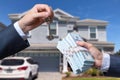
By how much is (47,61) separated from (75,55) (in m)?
30.5

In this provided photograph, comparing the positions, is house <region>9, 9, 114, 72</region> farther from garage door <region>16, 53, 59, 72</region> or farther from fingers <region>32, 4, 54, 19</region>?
fingers <region>32, 4, 54, 19</region>

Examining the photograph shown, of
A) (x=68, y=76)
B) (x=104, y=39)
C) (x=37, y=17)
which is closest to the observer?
(x=37, y=17)

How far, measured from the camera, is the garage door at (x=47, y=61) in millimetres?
32562

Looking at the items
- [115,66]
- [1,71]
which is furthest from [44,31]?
[115,66]

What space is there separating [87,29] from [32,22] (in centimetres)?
3147

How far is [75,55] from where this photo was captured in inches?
94.7

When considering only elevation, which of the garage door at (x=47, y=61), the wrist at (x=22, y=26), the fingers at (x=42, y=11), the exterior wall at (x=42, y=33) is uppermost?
the exterior wall at (x=42, y=33)

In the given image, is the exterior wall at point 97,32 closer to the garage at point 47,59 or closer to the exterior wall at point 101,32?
the exterior wall at point 101,32

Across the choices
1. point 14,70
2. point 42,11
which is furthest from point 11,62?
point 42,11

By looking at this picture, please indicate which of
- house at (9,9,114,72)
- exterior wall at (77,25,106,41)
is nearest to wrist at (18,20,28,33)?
house at (9,9,114,72)

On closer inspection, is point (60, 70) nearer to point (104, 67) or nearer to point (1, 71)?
point (1, 71)

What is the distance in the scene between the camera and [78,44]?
256cm

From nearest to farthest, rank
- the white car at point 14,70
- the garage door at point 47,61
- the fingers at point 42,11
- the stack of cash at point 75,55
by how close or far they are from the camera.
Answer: the fingers at point 42,11, the stack of cash at point 75,55, the white car at point 14,70, the garage door at point 47,61

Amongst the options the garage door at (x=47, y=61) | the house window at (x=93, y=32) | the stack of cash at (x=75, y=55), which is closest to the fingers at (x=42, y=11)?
the stack of cash at (x=75, y=55)
